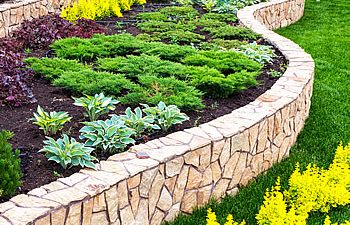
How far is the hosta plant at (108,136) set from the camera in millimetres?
4207

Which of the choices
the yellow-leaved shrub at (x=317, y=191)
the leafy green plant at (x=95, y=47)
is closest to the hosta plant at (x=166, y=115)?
the yellow-leaved shrub at (x=317, y=191)

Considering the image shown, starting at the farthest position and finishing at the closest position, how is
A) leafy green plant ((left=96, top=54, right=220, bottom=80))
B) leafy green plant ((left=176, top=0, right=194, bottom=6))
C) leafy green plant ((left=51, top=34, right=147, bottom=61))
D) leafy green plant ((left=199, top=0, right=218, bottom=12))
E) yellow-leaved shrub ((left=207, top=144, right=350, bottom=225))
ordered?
leafy green plant ((left=176, top=0, right=194, bottom=6)) < leafy green plant ((left=199, top=0, right=218, bottom=12)) < leafy green plant ((left=51, top=34, right=147, bottom=61)) < leafy green plant ((left=96, top=54, right=220, bottom=80)) < yellow-leaved shrub ((left=207, top=144, right=350, bottom=225))

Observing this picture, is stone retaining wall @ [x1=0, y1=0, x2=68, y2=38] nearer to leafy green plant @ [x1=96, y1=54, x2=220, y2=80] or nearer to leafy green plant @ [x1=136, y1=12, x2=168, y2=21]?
leafy green plant @ [x1=136, y1=12, x2=168, y2=21]

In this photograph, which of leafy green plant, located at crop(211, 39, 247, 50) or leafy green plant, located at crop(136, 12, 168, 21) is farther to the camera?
leafy green plant, located at crop(136, 12, 168, 21)

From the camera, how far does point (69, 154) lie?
3930 mm

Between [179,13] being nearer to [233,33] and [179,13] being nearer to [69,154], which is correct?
[233,33]

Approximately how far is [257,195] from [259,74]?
1986 mm

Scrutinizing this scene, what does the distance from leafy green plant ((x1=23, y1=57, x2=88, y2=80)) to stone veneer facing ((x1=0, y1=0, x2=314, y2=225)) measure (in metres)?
1.91

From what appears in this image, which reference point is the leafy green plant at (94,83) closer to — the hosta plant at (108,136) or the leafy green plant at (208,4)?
the hosta plant at (108,136)

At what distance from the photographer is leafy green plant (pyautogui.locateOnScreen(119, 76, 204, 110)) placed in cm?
520

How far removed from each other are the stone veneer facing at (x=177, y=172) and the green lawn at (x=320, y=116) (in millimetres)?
114

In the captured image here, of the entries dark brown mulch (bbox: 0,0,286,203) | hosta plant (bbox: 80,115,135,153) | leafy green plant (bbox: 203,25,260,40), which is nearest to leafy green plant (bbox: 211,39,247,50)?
leafy green plant (bbox: 203,25,260,40)

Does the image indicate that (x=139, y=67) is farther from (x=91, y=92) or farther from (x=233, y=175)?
(x=233, y=175)

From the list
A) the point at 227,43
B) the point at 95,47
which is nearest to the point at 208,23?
the point at 227,43
